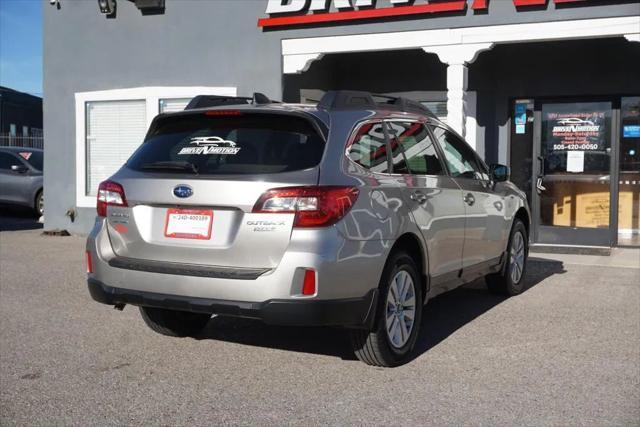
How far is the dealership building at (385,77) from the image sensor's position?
10.5 m

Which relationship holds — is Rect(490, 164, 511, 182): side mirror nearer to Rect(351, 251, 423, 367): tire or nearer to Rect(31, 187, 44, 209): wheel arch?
Rect(351, 251, 423, 367): tire

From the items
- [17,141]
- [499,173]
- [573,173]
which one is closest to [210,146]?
[499,173]

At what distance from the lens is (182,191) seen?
4695 mm

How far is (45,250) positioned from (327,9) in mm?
5273

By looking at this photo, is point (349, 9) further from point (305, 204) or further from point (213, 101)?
point (305, 204)

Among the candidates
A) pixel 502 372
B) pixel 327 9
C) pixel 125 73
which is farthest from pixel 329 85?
pixel 502 372

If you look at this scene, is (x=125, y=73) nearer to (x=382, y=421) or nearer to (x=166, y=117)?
(x=166, y=117)

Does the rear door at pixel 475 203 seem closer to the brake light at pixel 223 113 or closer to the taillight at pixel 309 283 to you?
the brake light at pixel 223 113

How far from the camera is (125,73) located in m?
12.5

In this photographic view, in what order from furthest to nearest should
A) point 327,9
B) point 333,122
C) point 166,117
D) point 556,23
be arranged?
point 327,9 < point 556,23 < point 166,117 < point 333,122

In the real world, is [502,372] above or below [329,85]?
below

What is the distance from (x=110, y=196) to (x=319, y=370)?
1769 millimetres

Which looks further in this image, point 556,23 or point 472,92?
point 472,92

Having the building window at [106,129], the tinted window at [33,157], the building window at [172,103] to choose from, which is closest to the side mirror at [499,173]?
the building window at [172,103]
